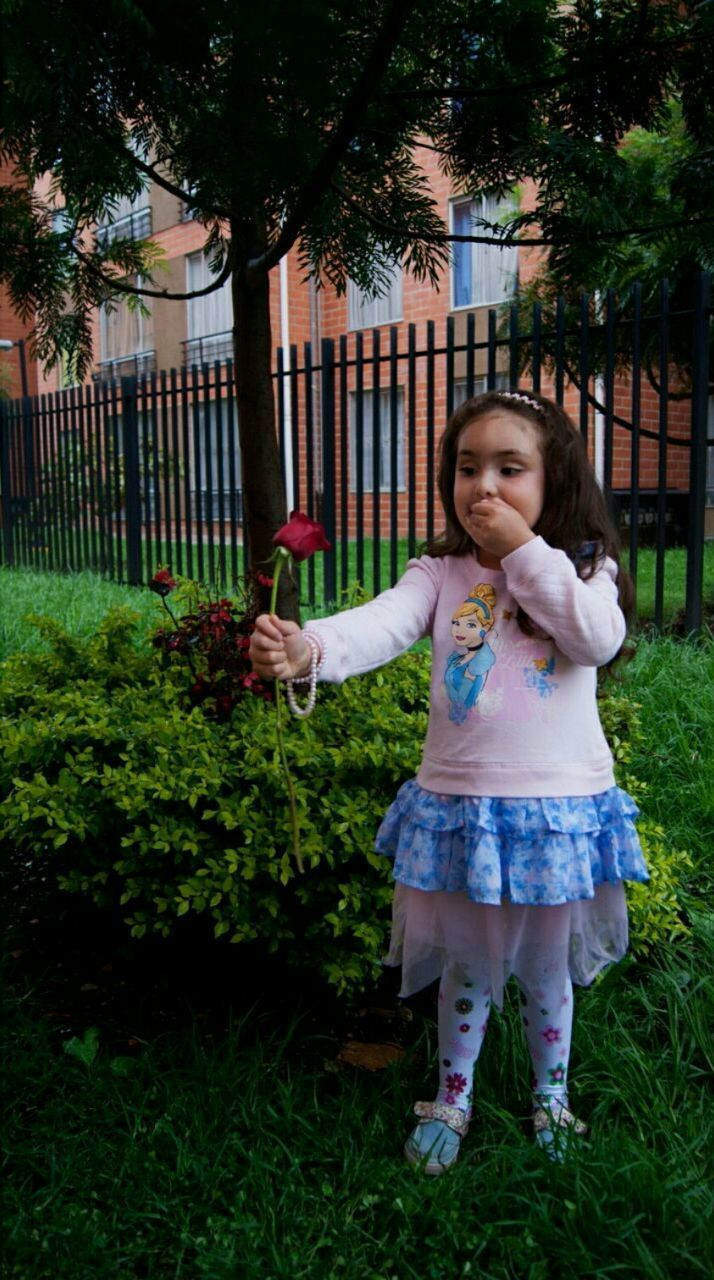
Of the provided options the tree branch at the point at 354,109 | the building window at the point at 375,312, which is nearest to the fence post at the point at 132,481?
the building window at the point at 375,312

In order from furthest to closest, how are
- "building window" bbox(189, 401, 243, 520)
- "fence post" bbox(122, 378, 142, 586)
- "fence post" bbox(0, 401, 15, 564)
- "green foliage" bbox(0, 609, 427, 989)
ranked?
"fence post" bbox(0, 401, 15, 564), "fence post" bbox(122, 378, 142, 586), "building window" bbox(189, 401, 243, 520), "green foliage" bbox(0, 609, 427, 989)

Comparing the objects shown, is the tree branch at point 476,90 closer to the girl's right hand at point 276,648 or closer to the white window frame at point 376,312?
the girl's right hand at point 276,648

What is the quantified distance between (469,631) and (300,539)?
1.33 feet

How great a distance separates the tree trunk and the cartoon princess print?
848 mm

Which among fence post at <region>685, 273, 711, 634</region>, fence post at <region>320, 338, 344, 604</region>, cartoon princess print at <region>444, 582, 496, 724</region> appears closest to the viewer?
cartoon princess print at <region>444, 582, 496, 724</region>

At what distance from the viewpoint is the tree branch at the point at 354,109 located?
150 centimetres

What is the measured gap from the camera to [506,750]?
5.44ft

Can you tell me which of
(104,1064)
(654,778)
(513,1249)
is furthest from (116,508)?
(513,1249)

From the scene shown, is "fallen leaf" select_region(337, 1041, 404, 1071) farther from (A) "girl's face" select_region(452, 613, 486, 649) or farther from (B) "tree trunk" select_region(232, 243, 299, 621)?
(B) "tree trunk" select_region(232, 243, 299, 621)

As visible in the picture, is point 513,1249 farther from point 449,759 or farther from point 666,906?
point 666,906

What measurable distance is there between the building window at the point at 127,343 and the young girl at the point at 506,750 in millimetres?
17303

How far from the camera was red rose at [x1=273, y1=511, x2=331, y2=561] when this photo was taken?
4.75 ft

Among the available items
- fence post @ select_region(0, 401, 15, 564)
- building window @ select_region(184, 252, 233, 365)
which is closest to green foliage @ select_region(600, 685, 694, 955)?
fence post @ select_region(0, 401, 15, 564)

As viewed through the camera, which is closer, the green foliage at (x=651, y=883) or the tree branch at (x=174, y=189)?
the tree branch at (x=174, y=189)
